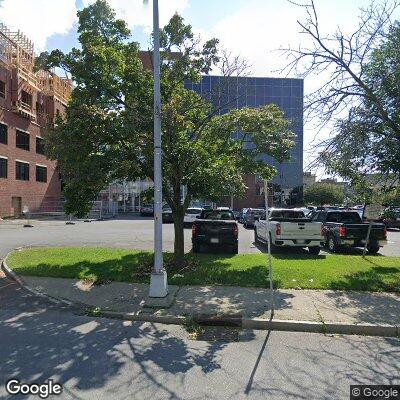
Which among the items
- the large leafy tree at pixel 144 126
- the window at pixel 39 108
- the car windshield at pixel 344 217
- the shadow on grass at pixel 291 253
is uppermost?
the window at pixel 39 108

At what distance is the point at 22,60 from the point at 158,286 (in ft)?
139

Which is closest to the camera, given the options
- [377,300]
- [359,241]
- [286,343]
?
[286,343]

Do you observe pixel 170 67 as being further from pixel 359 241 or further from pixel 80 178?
pixel 359 241

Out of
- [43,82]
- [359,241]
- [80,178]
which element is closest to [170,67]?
[80,178]

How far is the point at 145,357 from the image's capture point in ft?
18.6

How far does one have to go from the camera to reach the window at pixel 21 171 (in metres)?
43.4

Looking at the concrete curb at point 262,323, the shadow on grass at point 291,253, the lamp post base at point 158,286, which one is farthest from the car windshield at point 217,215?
the concrete curb at point 262,323

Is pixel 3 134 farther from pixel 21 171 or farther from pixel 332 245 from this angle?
pixel 332 245

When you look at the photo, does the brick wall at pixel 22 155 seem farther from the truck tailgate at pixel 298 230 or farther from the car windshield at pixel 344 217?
the truck tailgate at pixel 298 230

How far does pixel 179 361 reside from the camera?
221 inches

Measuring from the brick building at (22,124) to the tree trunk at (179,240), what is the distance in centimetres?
2843

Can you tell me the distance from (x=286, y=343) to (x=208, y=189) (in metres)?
6.15

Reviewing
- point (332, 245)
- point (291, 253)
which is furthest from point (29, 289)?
point (332, 245)

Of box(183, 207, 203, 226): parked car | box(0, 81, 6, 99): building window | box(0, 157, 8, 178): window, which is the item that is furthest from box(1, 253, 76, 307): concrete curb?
box(0, 81, 6, 99): building window
